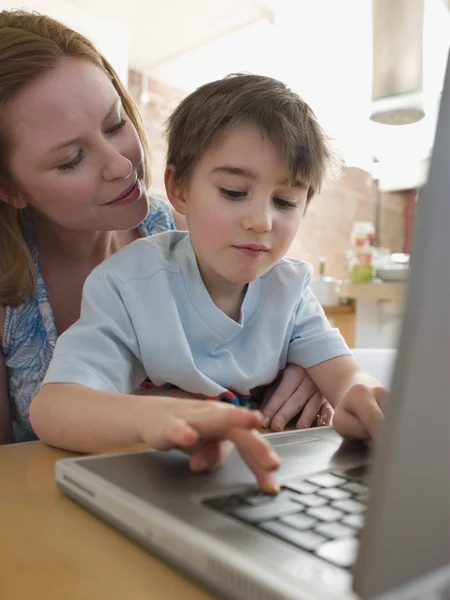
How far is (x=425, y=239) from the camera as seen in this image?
0.22 metres

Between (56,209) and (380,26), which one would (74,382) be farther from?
(380,26)

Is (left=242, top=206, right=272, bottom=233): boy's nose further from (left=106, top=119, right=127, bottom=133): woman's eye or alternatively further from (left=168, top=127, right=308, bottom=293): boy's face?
(left=106, top=119, right=127, bottom=133): woman's eye

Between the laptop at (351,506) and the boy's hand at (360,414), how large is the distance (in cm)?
14

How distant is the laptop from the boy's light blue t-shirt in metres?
0.30

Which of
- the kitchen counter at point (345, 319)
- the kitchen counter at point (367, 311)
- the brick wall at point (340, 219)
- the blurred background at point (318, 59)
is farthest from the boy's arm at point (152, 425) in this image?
the brick wall at point (340, 219)

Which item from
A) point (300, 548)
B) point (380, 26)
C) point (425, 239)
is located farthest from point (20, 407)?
point (380, 26)

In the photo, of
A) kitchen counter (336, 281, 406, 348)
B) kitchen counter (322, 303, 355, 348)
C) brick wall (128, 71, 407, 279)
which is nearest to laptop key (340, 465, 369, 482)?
kitchen counter (336, 281, 406, 348)

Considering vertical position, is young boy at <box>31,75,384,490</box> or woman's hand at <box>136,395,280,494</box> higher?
young boy at <box>31,75,384,490</box>

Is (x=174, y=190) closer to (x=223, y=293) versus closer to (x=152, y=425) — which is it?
(x=223, y=293)

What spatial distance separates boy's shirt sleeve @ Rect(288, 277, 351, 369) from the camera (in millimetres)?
873

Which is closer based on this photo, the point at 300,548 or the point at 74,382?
the point at 300,548

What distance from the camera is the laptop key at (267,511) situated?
340mm

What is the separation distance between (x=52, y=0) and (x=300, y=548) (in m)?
3.41

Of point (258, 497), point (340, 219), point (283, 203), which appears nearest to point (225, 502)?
point (258, 497)
